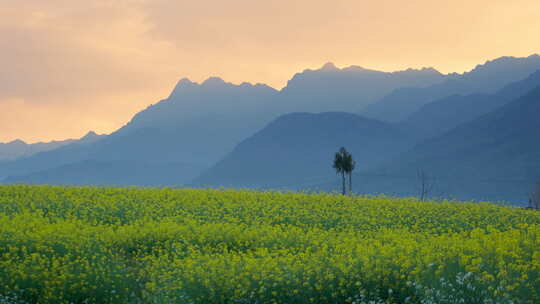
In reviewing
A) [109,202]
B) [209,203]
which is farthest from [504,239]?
[109,202]

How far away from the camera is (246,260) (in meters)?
16.0

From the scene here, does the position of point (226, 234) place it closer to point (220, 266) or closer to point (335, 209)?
point (220, 266)

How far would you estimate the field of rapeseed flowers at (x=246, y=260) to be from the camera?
13.5 metres

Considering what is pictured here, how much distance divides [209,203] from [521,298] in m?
20.2

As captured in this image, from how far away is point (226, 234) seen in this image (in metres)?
21.4

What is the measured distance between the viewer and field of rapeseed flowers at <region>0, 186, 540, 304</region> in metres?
13.5

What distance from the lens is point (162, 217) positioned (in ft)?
86.9

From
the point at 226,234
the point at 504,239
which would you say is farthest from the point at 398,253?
the point at 226,234

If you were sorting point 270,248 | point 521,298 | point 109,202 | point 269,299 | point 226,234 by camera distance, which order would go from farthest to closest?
point 109,202 → point 226,234 → point 270,248 → point 269,299 → point 521,298

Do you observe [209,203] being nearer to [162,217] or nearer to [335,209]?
[162,217]

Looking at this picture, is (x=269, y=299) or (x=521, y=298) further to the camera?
(x=269, y=299)

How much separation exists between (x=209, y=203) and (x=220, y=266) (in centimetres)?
1538

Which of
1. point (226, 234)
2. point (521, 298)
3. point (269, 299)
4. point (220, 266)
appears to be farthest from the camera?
point (226, 234)

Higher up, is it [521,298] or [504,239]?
[504,239]
